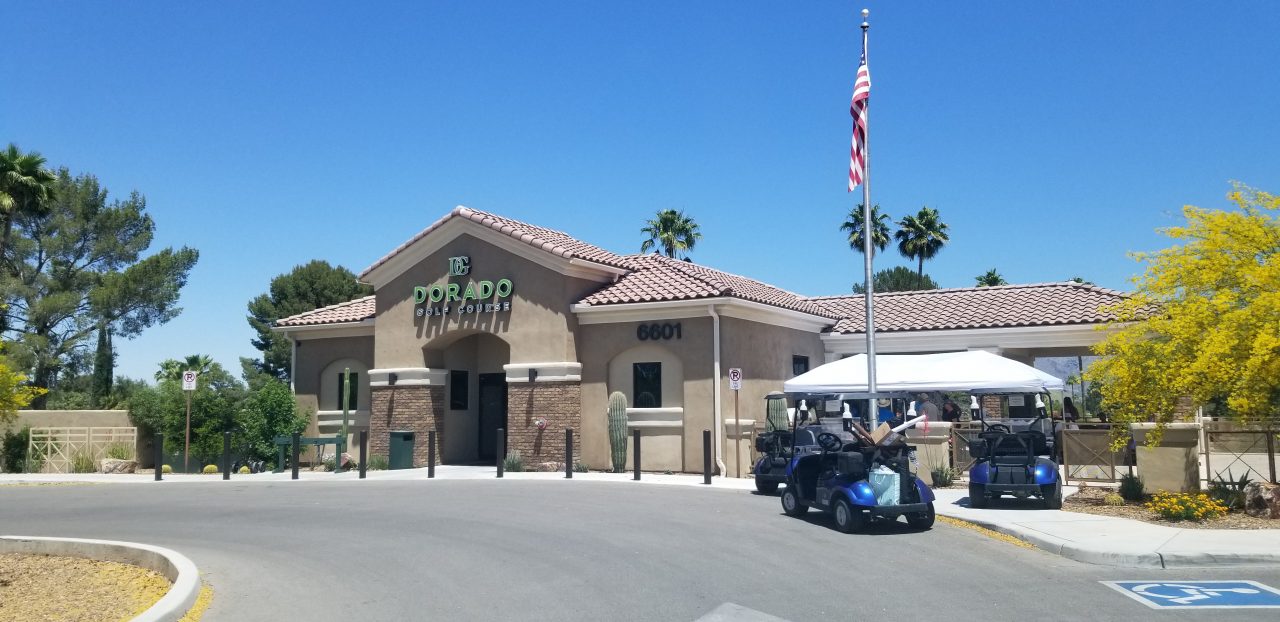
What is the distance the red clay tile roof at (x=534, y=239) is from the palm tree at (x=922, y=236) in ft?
113

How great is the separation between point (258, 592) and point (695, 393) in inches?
572

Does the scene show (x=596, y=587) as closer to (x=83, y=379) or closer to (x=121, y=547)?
(x=121, y=547)

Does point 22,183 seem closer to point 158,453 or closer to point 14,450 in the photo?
point 14,450

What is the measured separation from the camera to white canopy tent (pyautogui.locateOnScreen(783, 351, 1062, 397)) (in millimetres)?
17531

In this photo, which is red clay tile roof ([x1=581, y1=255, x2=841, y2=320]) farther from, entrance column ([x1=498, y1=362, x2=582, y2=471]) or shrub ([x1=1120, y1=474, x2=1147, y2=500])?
shrub ([x1=1120, y1=474, x2=1147, y2=500])

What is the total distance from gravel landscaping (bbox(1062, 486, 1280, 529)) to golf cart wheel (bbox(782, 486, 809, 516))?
13.6 ft

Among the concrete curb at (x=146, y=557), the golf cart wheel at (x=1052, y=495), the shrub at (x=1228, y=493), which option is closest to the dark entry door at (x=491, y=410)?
the concrete curb at (x=146, y=557)

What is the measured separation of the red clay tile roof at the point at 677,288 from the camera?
A: 23.1 meters

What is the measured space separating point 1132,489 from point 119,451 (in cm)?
2700

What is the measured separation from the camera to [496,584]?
9414 millimetres

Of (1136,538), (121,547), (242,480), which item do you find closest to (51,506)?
(242,480)

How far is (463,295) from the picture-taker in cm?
2556

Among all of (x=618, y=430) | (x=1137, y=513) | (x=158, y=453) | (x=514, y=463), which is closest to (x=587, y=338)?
(x=618, y=430)

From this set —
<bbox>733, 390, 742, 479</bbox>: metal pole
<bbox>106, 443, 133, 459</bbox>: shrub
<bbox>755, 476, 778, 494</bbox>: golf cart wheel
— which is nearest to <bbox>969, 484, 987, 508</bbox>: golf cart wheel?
<bbox>755, 476, 778, 494</bbox>: golf cart wheel
